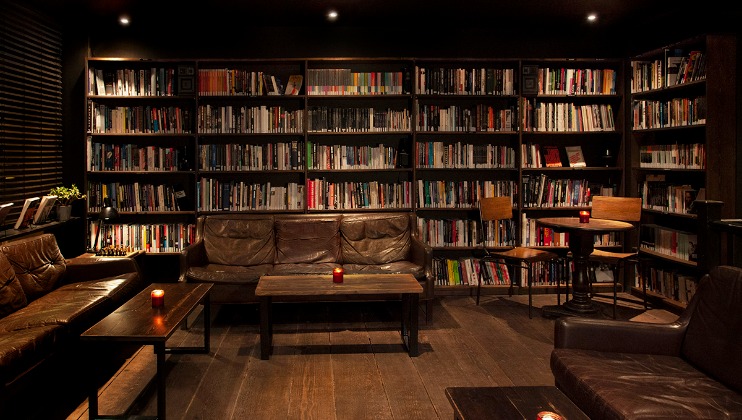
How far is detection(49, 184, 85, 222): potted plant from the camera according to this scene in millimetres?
5664

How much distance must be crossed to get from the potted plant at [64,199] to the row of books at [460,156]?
3265 mm

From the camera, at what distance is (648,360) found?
10.0 feet

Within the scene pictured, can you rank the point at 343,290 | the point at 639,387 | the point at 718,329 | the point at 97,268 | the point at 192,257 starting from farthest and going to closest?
the point at 192,257
the point at 97,268
the point at 343,290
the point at 718,329
the point at 639,387

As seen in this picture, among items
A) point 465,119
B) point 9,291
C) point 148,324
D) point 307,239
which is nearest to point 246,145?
point 307,239

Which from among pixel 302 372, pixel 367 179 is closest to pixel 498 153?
pixel 367 179

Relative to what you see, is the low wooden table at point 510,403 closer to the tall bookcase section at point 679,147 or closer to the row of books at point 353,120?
the tall bookcase section at point 679,147

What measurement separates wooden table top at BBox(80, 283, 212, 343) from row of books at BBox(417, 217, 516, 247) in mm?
2715

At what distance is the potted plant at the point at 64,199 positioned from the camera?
5664mm

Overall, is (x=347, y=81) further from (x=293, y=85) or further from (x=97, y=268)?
(x=97, y=268)

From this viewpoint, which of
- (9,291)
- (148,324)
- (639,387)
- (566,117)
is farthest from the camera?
(566,117)

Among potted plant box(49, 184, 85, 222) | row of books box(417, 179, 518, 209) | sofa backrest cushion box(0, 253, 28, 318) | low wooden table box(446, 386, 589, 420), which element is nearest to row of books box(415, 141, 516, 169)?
row of books box(417, 179, 518, 209)

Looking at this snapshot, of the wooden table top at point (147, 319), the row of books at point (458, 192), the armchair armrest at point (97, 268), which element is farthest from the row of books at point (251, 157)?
the wooden table top at point (147, 319)

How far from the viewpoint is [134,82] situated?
627cm

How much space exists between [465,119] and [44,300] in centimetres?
414
